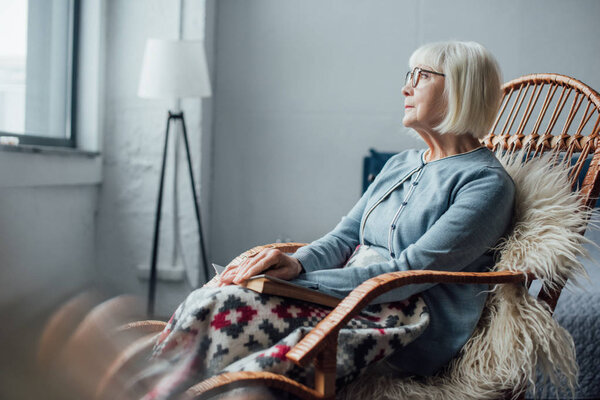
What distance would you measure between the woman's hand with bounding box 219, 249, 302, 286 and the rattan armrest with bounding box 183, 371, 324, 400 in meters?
0.28

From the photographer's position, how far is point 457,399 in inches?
47.1

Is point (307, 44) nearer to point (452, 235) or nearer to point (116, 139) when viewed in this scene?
point (116, 139)

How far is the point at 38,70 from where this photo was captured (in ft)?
9.77

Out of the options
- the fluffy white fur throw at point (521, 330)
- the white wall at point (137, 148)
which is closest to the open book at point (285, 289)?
the fluffy white fur throw at point (521, 330)

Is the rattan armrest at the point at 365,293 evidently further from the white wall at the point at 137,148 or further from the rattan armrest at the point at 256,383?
the white wall at the point at 137,148

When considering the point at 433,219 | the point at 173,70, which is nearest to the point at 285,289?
the point at 433,219

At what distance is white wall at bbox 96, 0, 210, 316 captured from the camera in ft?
11.3

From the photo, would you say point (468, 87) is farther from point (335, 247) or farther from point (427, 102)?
point (335, 247)

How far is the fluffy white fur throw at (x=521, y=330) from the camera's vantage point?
47.6 inches

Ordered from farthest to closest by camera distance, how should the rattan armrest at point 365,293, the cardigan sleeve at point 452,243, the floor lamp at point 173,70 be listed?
1. the floor lamp at point 173,70
2. the cardigan sleeve at point 452,243
3. the rattan armrest at point 365,293

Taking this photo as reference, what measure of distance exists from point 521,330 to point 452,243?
0.24 meters

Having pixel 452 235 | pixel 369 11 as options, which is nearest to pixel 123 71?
pixel 369 11

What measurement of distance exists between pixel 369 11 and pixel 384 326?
267 centimetres

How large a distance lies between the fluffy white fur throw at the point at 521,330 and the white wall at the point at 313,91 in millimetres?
2116
